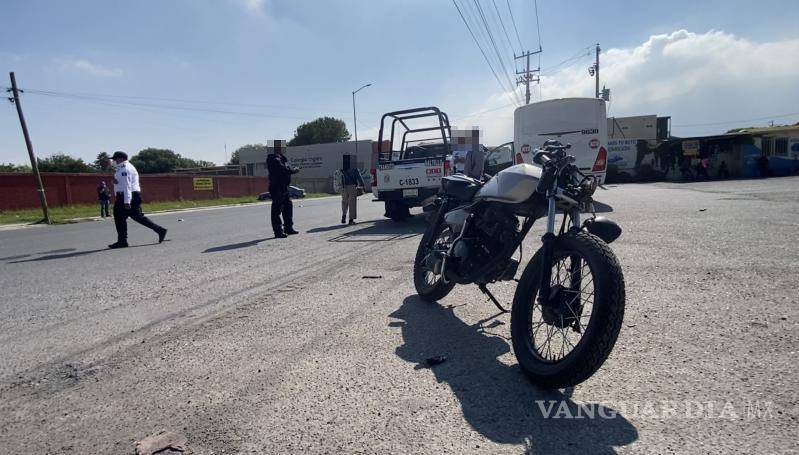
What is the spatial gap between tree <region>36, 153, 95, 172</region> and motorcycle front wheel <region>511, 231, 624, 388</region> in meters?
77.3

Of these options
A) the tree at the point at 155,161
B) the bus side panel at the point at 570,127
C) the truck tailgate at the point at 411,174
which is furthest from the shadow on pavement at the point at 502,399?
the tree at the point at 155,161

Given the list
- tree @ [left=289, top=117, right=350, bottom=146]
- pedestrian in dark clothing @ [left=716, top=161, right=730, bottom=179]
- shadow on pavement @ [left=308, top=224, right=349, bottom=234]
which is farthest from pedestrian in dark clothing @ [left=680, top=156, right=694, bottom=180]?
tree @ [left=289, top=117, right=350, bottom=146]

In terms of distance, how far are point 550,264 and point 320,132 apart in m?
93.3

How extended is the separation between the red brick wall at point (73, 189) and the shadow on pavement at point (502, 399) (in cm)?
3265

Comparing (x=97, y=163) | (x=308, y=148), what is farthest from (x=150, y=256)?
(x=97, y=163)

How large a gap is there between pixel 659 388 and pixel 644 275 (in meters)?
2.61

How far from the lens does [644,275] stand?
4.71 meters

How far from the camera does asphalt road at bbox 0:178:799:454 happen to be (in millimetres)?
2088

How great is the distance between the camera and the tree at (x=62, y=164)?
6453cm

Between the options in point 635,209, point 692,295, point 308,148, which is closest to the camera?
point 692,295

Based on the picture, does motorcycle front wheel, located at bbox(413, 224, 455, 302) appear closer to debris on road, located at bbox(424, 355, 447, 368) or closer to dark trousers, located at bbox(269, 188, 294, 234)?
debris on road, located at bbox(424, 355, 447, 368)

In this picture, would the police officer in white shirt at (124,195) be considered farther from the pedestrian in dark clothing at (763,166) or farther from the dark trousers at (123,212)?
the pedestrian in dark clothing at (763,166)

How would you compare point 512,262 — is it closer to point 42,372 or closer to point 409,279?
point 409,279

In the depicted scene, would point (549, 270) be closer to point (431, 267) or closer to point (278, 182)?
Result: point (431, 267)
